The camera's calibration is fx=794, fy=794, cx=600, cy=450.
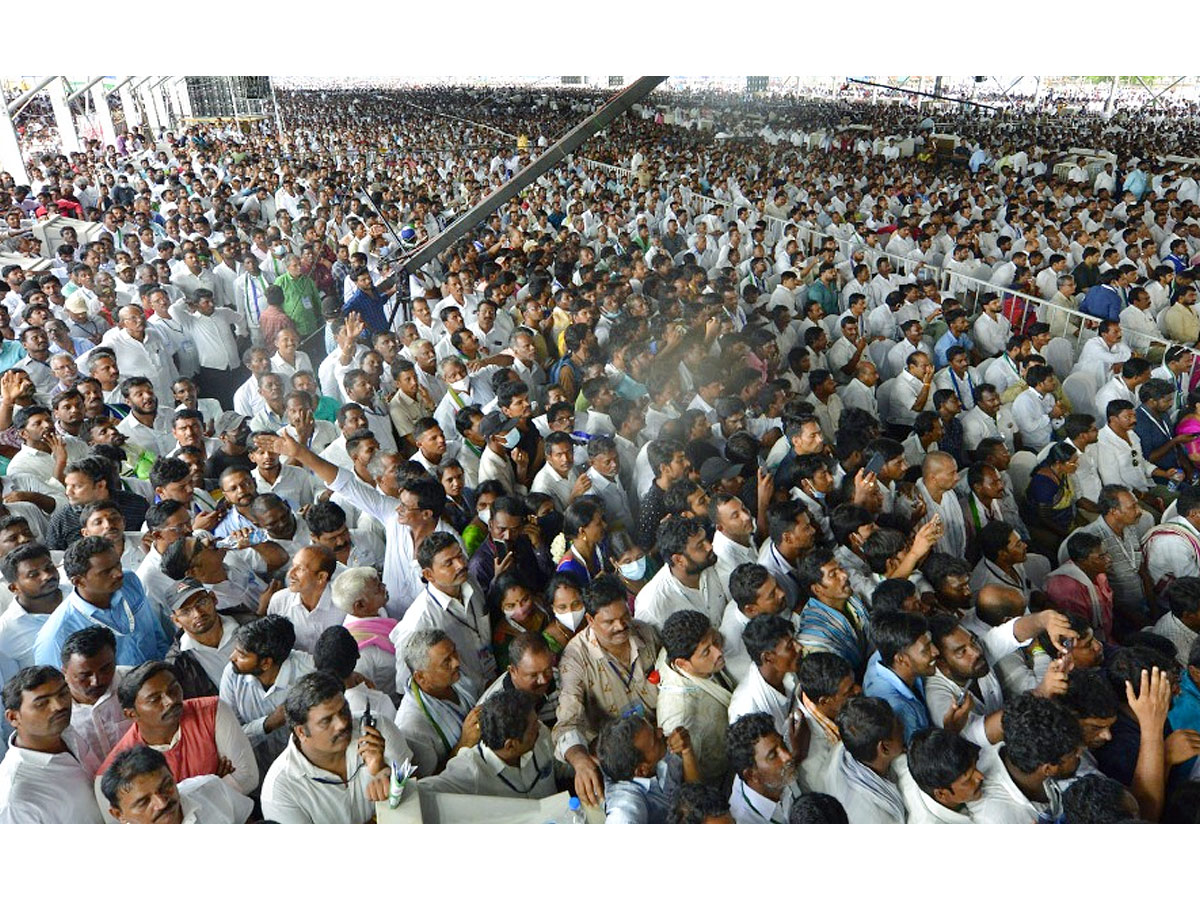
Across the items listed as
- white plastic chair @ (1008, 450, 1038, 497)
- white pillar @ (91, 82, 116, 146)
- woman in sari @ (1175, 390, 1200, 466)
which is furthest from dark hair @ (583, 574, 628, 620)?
white pillar @ (91, 82, 116, 146)

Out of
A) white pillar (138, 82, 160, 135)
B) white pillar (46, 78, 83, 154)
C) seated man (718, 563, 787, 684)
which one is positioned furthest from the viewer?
white pillar (138, 82, 160, 135)

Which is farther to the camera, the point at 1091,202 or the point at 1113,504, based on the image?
the point at 1091,202

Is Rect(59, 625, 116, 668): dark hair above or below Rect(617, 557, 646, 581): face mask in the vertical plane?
above

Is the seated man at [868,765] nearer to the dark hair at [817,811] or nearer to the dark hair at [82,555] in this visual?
the dark hair at [817,811]

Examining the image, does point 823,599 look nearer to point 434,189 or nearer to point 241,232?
point 241,232

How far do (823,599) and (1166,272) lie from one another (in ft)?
17.4

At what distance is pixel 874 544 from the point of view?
102 inches

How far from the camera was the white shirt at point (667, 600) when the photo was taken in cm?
246

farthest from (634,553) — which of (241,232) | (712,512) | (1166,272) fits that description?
(241,232)

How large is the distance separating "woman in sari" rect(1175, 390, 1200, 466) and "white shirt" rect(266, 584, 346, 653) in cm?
388

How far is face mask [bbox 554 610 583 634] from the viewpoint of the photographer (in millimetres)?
2363

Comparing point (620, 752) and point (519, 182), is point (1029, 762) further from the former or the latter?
point (519, 182)

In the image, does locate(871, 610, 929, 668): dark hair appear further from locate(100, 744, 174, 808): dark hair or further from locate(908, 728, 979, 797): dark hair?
locate(100, 744, 174, 808): dark hair

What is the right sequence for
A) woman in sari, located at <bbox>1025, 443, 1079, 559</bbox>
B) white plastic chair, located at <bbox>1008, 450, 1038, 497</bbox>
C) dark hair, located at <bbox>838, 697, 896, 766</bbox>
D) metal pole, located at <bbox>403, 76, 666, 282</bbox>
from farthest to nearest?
1. metal pole, located at <bbox>403, 76, 666, 282</bbox>
2. white plastic chair, located at <bbox>1008, 450, 1038, 497</bbox>
3. woman in sari, located at <bbox>1025, 443, 1079, 559</bbox>
4. dark hair, located at <bbox>838, 697, 896, 766</bbox>
